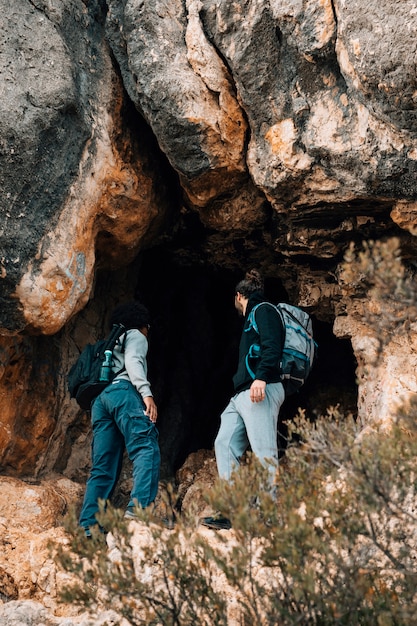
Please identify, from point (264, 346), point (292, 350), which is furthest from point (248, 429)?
point (292, 350)

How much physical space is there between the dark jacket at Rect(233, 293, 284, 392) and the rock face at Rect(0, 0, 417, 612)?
547 mm

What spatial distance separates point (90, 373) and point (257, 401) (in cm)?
122

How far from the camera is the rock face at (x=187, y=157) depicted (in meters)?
4.53

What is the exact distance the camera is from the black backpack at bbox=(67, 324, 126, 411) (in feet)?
16.5

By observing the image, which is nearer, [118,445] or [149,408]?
[149,408]

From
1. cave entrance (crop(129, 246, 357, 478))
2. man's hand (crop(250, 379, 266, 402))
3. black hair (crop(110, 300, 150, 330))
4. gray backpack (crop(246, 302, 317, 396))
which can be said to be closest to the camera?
man's hand (crop(250, 379, 266, 402))

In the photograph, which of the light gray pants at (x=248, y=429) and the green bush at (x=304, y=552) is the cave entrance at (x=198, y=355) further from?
the green bush at (x=304, y=552)

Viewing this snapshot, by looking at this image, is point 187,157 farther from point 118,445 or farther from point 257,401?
point 118,445

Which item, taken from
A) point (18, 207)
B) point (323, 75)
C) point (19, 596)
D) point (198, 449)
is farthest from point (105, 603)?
point (198, 449)

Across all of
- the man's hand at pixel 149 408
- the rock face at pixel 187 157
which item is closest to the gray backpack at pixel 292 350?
the rock face at pixel 187 157

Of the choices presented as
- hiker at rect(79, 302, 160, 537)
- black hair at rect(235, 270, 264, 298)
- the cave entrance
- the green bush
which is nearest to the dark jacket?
black hair at rect(235, 270, 264, 298)

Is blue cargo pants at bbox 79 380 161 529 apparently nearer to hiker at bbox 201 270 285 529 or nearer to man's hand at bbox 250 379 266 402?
hiker at bbox 201 270 285 529

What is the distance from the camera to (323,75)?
184 inches

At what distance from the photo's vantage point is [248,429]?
4773 mm
